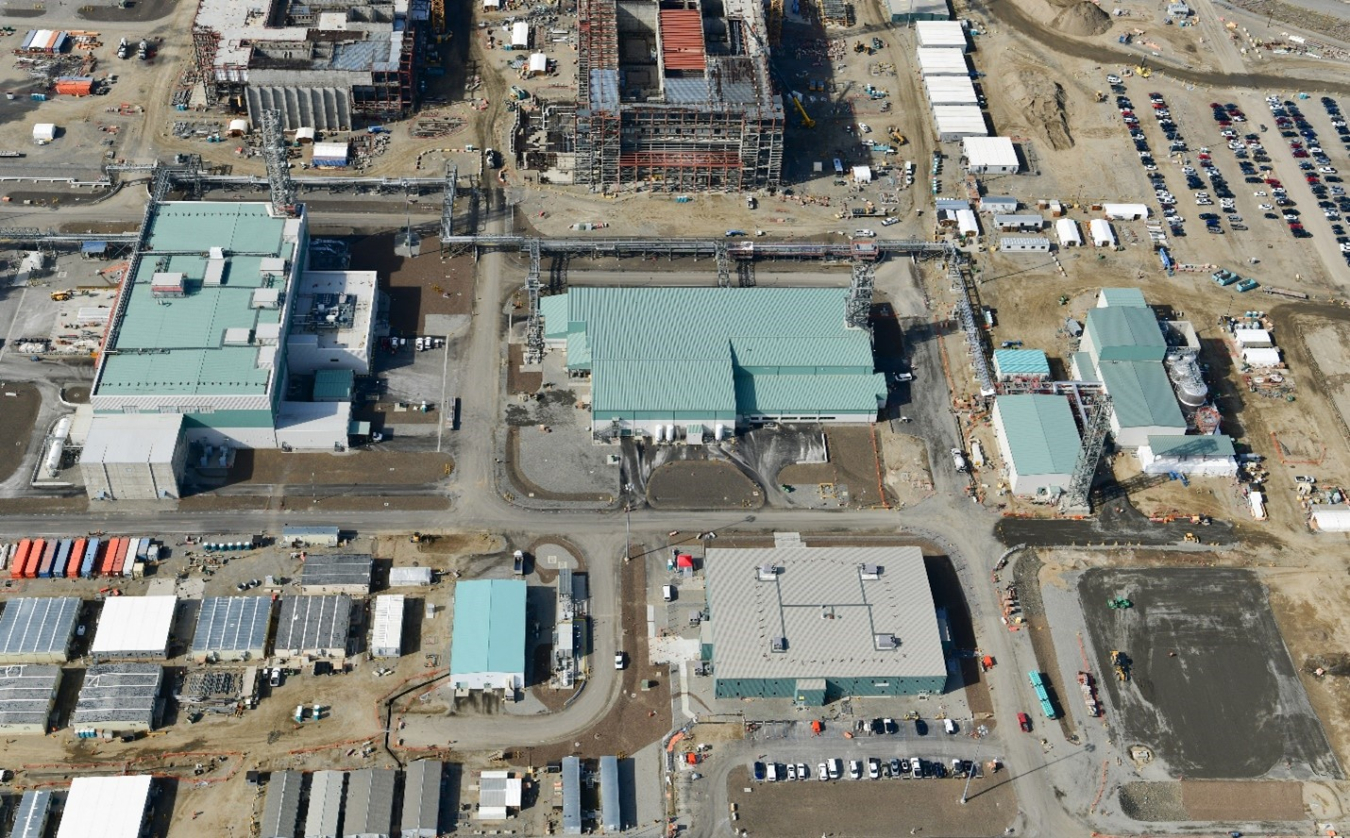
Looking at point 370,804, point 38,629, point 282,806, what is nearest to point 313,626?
point 282,806

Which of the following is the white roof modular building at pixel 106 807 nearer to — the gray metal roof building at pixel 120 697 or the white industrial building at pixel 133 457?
the gray metal roof building at pixel 120 697

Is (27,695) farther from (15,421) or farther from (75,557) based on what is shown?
(15,421)

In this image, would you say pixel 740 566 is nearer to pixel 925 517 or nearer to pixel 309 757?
pixel 925 517

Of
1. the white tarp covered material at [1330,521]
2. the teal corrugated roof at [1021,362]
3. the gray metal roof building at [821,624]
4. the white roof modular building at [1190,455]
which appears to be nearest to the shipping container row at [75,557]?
the gray metal roof building at [821,624]

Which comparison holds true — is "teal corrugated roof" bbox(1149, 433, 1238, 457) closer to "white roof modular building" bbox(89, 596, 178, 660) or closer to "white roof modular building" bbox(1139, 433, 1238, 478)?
"white roof modular building" bbox(1139, 433, 1238, 478)

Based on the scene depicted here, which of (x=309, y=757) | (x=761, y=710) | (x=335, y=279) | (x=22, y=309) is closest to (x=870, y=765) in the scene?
(x=761, y=710)
